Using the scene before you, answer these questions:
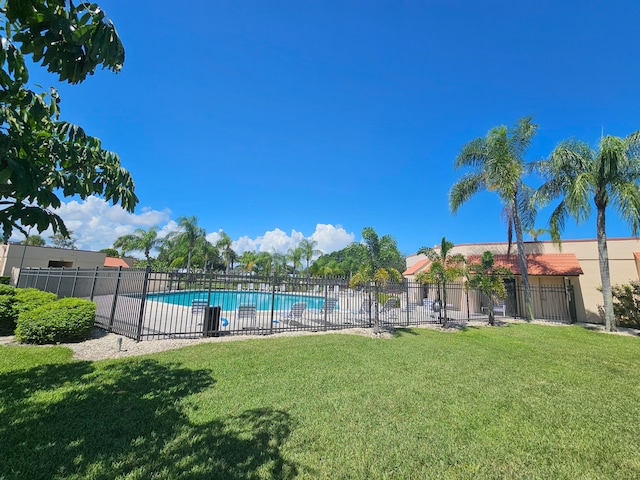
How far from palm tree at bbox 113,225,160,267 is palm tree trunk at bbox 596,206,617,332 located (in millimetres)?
49542

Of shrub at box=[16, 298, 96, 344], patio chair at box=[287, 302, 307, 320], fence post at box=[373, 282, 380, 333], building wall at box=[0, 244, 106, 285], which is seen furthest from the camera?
building wall at box=[0, 244, 106, 285]

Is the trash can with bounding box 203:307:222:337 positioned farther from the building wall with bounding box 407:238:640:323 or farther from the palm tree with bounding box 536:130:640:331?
the building wall with bounding box 407:238:640:323

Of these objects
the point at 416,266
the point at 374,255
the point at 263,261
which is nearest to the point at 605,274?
the point at 416,266

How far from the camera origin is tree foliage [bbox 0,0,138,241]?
66.5 inches

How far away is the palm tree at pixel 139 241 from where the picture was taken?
46438mm

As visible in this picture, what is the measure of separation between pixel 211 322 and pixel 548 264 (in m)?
19.3

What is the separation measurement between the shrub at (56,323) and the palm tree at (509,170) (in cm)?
1912

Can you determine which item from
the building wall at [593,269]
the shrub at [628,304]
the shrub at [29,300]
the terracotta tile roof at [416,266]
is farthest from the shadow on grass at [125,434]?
the terracotta tile roof at [416,266]

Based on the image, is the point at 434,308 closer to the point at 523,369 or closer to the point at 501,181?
the point at 501,181

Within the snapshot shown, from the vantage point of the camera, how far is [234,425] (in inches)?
143

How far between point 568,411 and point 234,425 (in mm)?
5017

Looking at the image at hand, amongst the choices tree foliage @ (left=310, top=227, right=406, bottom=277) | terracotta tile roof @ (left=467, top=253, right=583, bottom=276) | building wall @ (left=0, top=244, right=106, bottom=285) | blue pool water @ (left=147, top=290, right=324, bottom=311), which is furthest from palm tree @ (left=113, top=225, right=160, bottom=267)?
terracotta tile roof @ (left=467, top=253, right=583, bottom=276)

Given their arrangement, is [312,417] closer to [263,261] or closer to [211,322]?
[211,322]

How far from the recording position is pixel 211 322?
9344mm
